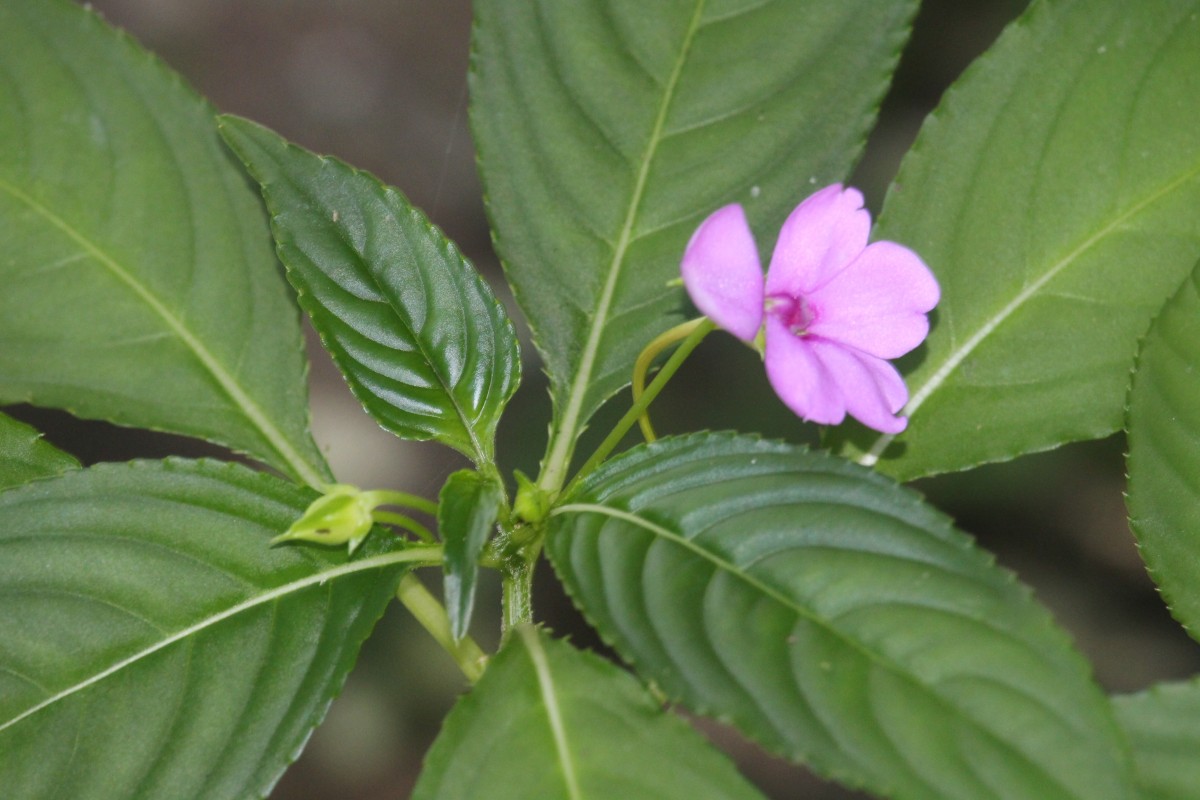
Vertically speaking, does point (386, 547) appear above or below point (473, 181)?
below

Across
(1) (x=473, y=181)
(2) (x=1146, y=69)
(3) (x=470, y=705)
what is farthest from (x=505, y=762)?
(1) (x=473, y=181)

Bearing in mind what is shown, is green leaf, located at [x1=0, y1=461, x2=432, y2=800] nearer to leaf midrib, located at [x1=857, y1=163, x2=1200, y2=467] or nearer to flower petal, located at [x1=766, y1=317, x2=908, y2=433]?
flower petal, located at [x1=766, y1=317, x2=908, y2=433]

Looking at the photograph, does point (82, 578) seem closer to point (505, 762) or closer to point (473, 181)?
point (505, 762)

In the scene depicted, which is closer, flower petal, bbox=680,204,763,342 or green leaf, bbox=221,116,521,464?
flower petal, bbox=680,204,763,342

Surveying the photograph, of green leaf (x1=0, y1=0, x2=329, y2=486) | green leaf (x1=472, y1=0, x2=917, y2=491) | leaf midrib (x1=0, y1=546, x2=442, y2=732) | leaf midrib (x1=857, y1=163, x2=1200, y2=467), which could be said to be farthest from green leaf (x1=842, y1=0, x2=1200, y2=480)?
green leaf (x1=0, y1=0, x2=329, y2=486)

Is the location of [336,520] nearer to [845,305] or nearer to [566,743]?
[566,743]

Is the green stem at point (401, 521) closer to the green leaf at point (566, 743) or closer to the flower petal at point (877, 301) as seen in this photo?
the green leaf at point (566, 743)
